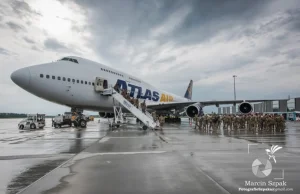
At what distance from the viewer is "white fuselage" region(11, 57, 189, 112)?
20.0 metres

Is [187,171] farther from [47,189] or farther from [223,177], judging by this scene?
[47,189]

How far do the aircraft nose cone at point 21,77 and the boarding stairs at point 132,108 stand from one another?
6.81 m

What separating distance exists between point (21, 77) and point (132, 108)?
8.82 metres

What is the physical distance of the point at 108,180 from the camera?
5.84 meters

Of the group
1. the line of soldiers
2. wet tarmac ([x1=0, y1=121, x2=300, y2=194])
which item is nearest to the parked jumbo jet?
the line of soldiers

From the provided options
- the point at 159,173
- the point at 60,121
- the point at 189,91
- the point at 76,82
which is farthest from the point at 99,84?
the point at 189,91

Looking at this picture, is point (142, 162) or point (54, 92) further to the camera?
point (54, 92)

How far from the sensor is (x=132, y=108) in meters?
23.7

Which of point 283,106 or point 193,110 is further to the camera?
point 283,106

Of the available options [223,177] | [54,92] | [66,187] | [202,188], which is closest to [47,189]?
[66,187]

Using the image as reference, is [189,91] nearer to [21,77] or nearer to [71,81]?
[71,81]

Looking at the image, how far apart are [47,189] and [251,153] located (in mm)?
6680

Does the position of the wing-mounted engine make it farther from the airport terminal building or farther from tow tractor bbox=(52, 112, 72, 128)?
the airport terminal building

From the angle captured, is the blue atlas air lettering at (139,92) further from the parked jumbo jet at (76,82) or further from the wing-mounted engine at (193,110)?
the wing-mounted engine at (193,110)
